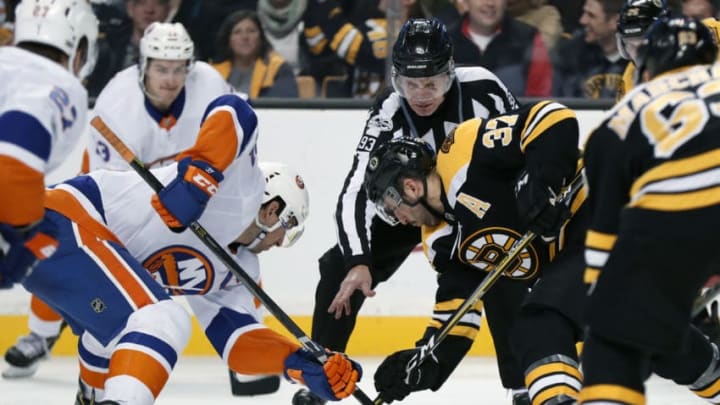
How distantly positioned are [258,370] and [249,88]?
2.12 meters

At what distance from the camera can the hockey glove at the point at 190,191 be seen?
11.9ft

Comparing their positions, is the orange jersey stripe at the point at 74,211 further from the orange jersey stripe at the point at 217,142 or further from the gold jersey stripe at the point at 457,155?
the gold jersey stripe at the point at 457,155

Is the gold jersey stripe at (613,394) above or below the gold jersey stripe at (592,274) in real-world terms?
below

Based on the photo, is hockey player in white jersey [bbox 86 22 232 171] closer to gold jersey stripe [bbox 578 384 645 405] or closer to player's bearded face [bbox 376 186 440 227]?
player's bearded face [bbox 376 186 440 227]

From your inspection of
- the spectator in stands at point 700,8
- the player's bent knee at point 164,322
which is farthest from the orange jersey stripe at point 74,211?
the spectator in stands at point 700,8

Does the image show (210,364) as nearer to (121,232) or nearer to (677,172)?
(121,232)

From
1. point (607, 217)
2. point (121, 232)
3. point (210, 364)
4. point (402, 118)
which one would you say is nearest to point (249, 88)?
point (210, 364)

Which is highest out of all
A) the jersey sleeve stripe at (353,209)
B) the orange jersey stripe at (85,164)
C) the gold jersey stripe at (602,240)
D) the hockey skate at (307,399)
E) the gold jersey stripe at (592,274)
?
the gold jersey stripe at (602,240)

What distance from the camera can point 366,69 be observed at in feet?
19.0

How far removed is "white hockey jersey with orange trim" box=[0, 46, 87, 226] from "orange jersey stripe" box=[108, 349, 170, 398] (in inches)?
18.5

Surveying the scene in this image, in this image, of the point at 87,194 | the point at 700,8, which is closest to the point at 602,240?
the point at 87,194

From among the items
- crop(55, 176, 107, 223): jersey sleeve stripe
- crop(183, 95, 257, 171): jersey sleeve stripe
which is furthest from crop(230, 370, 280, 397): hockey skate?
crop(183, 95, 257, 171): jersey sleeve stripe

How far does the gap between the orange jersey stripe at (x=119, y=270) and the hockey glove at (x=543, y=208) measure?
0.93 metres

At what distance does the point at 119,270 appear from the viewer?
3562 millimetres
